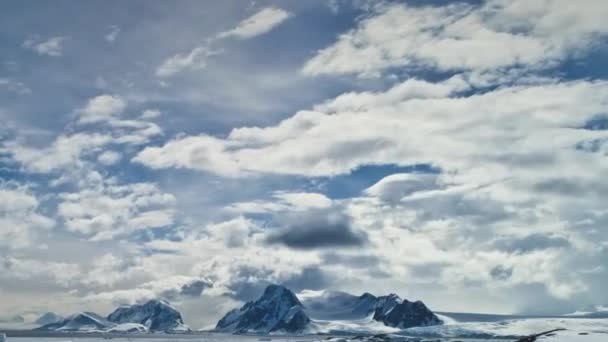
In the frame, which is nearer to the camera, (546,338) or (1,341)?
(546,338)

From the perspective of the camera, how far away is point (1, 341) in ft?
Result: 555

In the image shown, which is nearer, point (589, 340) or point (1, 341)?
point (589, 340)

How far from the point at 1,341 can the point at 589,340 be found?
511 feet

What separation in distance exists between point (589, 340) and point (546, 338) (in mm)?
8825

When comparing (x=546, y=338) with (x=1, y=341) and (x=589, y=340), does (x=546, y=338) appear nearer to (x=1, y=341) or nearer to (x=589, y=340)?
(x=589, y=340)

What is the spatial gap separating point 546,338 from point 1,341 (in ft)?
482

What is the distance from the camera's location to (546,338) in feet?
431

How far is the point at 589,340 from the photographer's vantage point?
423 ft

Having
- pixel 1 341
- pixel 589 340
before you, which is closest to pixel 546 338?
pixel 589 340
